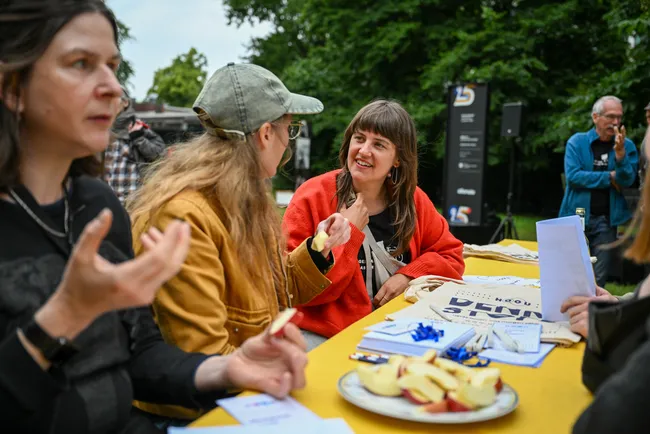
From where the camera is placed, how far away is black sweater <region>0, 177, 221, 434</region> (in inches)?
43.0

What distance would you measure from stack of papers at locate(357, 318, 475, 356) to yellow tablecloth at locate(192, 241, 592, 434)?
0.07 meters

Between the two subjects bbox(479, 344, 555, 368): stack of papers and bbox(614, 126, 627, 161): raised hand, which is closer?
bbox(479, 344, 555, 368): stack of papers

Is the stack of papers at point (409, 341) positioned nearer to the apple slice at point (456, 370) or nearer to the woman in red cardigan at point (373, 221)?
the apple slice at point (456, 370)

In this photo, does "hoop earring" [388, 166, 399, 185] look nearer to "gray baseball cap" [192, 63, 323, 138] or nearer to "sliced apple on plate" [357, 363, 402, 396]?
"gray baseball cap" [192, 63, 323, 138]

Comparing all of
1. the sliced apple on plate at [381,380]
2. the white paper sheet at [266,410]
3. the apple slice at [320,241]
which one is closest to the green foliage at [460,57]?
the apple slice at [320,241]

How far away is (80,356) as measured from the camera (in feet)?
4.14

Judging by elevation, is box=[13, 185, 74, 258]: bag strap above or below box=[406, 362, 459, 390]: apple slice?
above

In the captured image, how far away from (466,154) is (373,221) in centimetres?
704

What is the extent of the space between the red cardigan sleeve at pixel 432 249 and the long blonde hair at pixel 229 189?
1079 millimetres

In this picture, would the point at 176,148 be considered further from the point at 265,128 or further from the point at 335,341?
the point at 335,341

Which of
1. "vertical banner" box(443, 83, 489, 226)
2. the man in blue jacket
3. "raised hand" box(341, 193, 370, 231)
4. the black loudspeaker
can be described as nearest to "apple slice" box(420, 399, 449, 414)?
"raised hand" box(341, 193, 370, 231)

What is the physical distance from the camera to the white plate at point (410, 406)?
1.23 meters

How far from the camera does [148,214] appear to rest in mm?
1870

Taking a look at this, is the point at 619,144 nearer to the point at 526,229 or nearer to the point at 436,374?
the point at 436,374
